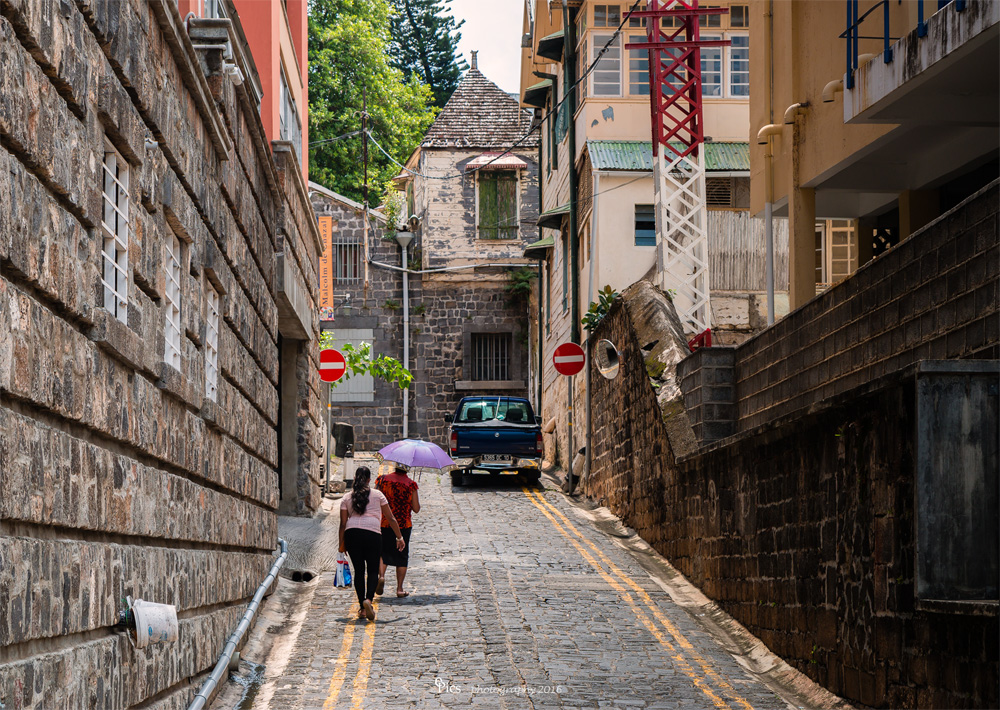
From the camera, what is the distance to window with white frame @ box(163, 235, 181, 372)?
27.7ft

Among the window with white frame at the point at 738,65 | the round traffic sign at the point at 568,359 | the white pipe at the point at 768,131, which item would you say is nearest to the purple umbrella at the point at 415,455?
the white pipe at the point at 768,131

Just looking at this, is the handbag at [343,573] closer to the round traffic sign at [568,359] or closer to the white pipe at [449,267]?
the round traffic sign at [568,359]

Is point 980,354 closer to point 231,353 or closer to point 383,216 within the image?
point 231,353

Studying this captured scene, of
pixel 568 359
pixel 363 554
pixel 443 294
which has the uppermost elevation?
pixel 443 294

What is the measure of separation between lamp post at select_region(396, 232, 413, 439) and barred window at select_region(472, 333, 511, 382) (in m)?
2.05

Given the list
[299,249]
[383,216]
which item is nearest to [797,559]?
[299,249]

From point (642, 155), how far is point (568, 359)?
17.1 feet

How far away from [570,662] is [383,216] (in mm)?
27531

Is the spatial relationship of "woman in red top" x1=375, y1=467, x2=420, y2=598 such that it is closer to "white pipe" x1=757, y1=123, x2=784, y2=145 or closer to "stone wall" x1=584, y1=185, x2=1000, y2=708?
"stone wall" x1=584, y1=185, x2=1000, y2=708

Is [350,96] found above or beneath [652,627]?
above

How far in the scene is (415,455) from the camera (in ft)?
47.0

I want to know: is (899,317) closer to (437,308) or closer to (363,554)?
(363,554)

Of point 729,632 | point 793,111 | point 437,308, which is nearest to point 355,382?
point 437,308

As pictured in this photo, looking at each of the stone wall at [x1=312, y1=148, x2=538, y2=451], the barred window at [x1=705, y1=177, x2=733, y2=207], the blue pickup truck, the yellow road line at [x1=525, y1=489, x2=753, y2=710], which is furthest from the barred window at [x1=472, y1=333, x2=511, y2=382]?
the yellow road line at [x1=525, y1=489, x2=753, y2=710]
